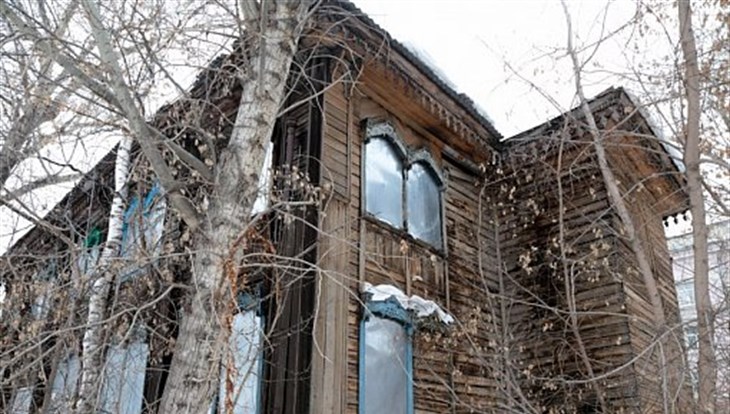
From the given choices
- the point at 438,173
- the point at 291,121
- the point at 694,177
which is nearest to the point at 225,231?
the point at 291,121

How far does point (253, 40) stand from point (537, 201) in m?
6.67

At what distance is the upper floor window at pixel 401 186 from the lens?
779cm

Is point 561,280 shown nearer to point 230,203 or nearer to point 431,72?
point 431,72

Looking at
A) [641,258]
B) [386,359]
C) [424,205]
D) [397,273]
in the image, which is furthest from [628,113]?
[386,359]

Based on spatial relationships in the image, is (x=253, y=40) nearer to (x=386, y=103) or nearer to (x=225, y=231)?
(x=225, y=231)

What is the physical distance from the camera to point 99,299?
22.3 ft

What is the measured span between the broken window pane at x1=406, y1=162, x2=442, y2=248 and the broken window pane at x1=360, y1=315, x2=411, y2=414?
1651 millimetres

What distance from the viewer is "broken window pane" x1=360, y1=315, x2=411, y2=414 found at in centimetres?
661

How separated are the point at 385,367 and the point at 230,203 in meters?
3.69

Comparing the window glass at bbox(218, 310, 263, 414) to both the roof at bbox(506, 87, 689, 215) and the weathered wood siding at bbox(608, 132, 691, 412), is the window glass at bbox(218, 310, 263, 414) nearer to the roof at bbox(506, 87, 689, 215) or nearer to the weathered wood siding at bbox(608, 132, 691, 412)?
the weathered wood siding at bbox(608, 132, 691, 412)

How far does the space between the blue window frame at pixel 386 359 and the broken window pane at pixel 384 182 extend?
51.1 inches

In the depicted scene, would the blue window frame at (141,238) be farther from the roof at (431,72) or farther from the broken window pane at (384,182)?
the roof at (431,72)

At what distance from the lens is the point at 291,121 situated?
745cm

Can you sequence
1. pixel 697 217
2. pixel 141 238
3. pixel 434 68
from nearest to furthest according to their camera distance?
pixel 697 217 → pixel 141 238 → pixel 434 68
